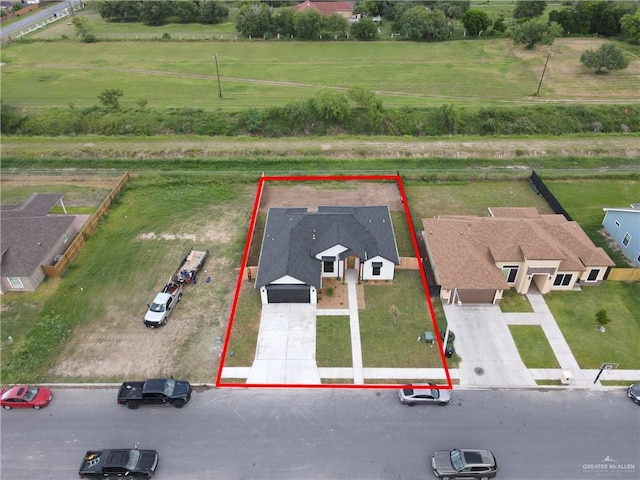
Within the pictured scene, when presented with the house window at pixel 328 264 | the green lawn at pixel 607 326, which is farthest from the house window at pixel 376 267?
the green lawn at pixel 607 326

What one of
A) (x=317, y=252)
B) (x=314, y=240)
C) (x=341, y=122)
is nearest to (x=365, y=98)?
(x=341, y=122)

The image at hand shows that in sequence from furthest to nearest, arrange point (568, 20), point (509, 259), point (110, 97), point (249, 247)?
1. point (568, 20)
2. point (110, 97)
3. point (249, 247)
4. point (509, 259)

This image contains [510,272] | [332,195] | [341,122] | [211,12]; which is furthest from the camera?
[211,12]

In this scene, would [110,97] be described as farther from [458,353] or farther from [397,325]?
[458,353]

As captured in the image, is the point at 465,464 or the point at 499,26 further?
the point at 499,26

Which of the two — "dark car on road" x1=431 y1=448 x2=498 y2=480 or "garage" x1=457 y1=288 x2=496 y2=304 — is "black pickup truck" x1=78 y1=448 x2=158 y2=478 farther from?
"garage" x1=457 y1=288 x2=496 y2=304

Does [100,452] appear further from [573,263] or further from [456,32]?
[456,32]

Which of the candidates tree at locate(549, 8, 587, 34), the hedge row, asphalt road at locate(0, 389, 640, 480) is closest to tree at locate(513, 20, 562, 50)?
tree at locate(549, 8, 587, 34)

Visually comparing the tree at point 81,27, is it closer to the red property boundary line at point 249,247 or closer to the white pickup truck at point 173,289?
the red property boundary line at point 249,247
